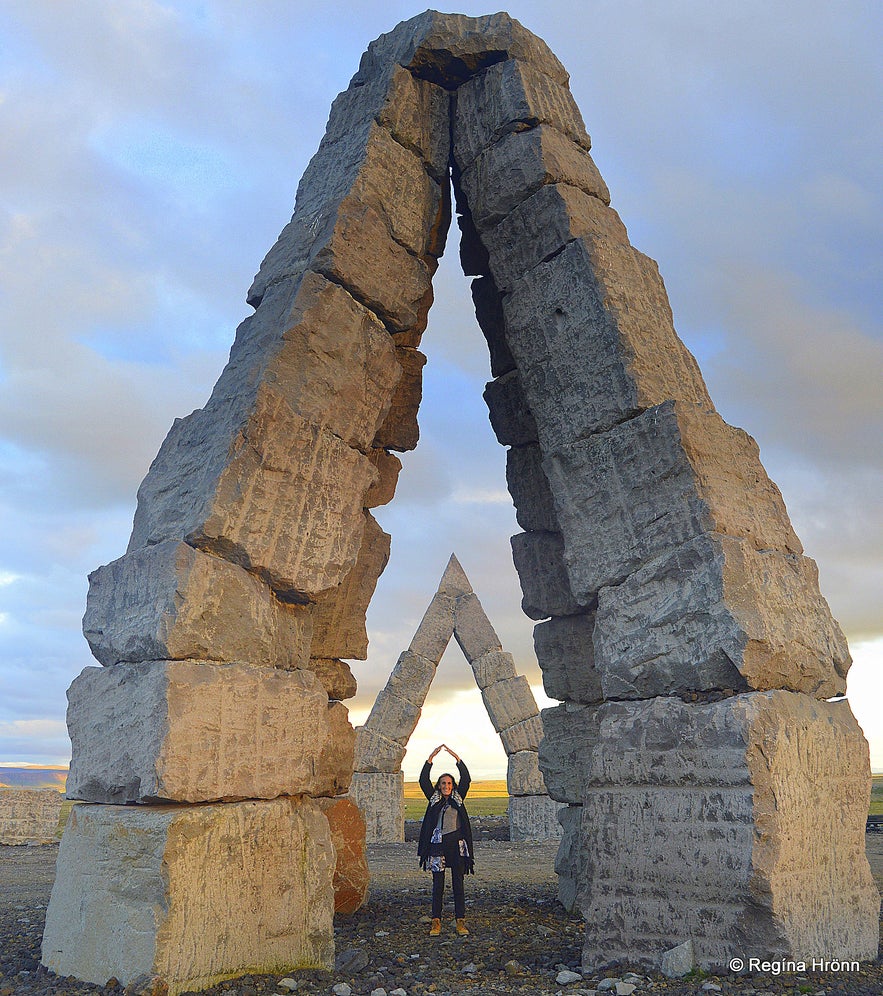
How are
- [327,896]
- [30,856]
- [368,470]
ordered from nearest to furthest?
[327,896]
[368,470]
[30,856]

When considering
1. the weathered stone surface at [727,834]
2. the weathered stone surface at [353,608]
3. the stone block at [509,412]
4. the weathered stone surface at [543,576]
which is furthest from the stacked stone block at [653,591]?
the weathered stone surface at [353,608]

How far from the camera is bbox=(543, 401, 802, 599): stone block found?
194 inches

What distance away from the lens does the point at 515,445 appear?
24.1ft

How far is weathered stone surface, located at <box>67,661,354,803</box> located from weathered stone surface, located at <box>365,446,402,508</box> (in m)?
2.51

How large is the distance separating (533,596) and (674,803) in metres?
2.66

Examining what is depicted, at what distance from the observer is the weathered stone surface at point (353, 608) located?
7191 mm

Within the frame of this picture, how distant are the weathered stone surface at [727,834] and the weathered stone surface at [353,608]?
113 inches

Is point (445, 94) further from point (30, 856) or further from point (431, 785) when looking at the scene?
point (30, 856)

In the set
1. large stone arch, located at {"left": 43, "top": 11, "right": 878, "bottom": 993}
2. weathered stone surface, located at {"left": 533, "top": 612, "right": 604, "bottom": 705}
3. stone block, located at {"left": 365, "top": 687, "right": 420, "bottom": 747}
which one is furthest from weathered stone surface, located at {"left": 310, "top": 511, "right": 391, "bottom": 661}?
stone block, located at {"left": 365, "top": 687, "right": 420, "bottom": 747}

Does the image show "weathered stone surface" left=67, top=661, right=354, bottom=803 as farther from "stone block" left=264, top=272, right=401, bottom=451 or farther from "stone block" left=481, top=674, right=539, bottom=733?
"stone block" left=481, top=674, right=539, bottom=733

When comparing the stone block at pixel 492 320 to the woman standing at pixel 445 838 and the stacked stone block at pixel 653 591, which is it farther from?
the woman standing at pixel 445 838

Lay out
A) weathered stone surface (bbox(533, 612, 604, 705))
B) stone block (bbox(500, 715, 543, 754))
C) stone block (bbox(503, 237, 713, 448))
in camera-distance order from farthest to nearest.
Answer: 1. stone block (bbox(500, 715, 543, 754))
2. weathered stone surface (bbox(533, 612, 604, 705))
3. stone block (bbox(503, 237, 713, 448))

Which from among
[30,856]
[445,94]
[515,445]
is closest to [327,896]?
[515,445]

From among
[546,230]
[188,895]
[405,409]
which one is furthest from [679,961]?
[405,409]
